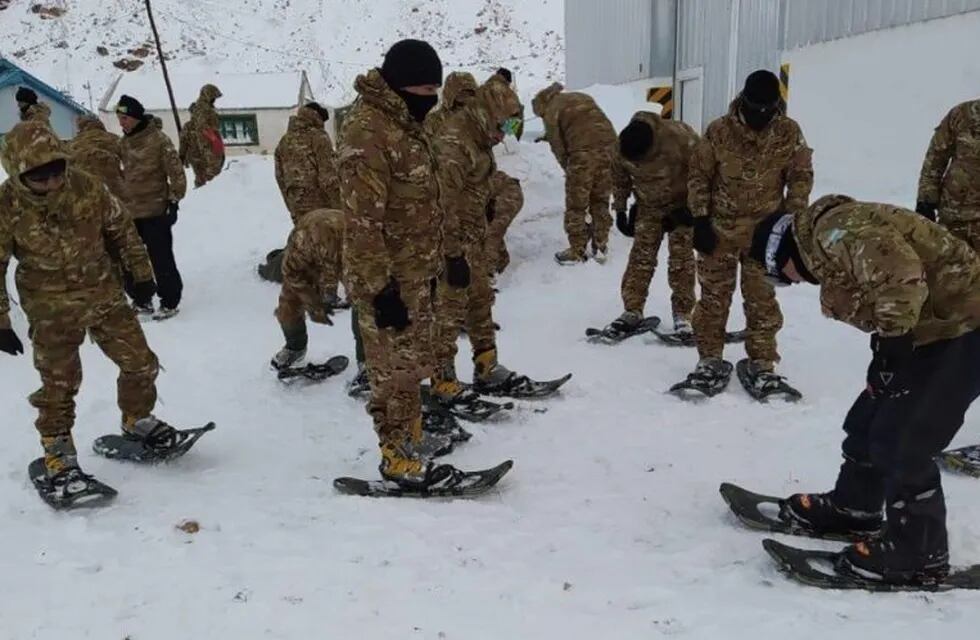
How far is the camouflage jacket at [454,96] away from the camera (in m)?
5.23

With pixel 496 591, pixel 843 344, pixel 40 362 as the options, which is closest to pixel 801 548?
pixel 496 591

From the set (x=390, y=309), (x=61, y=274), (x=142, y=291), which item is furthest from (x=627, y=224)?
(x=61, y=274)

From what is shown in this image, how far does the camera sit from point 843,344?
6.14 m

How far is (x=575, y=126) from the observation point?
8617mm

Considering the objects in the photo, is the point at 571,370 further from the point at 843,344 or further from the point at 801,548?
the point at 801,548

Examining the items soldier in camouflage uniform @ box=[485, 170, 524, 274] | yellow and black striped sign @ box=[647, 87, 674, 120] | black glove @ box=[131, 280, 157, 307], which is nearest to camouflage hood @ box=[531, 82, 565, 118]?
soldier in camouflage uniform @ box=[485, 170, 524, 274]

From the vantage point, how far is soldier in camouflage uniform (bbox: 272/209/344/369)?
5336 mm

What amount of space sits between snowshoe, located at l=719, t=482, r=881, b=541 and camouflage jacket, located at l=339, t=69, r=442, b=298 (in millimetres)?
2011

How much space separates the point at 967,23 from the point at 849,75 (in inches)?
58.6

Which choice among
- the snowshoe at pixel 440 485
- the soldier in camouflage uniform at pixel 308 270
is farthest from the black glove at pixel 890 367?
the soldier in camouflage uniform at pixel 308 270

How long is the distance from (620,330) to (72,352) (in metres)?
4.26

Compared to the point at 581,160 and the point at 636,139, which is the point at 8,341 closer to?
the point at 636,139

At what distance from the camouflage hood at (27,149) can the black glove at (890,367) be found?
384 cm

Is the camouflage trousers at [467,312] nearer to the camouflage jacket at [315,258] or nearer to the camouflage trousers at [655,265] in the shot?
the camouflage jacket at [315,258]
